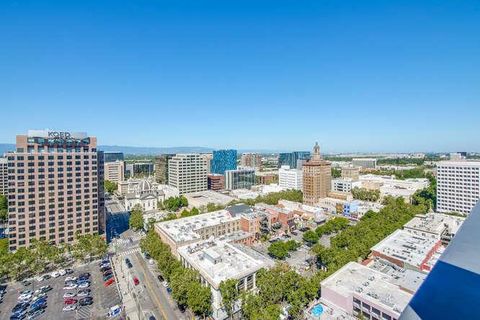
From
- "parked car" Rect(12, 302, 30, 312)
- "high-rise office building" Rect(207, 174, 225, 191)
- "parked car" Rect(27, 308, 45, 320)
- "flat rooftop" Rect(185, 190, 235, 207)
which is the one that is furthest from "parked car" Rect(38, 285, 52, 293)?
"high-rise office building" Rect(207, 174, 225, 191)

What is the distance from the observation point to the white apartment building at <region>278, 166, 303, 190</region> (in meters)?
94.8

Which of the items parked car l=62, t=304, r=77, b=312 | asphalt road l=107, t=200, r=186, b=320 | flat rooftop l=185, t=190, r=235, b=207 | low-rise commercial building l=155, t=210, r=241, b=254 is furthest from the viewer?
flat rooftop l=185, t=190, r=235, b=207

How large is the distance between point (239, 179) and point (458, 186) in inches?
2547

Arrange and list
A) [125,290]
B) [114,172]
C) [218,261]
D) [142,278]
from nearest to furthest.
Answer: [218,261] → [125,290] → [142,278] → [114,172]

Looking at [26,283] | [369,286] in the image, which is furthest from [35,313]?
[369,286]

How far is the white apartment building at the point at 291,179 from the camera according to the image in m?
94.8

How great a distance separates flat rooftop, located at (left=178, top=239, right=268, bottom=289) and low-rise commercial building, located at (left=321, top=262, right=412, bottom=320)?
8294 mm

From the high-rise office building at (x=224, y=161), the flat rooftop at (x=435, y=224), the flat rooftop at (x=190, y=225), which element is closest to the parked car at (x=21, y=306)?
the flat rooftop at (x=190, y=225)

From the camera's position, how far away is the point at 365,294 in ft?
83.6

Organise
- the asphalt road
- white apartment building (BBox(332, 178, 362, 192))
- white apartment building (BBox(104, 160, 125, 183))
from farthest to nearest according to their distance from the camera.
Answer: white apartment building (BBox(104, 160, 125, 183))
white apartment building (BBox(332, 178, 362, 192))
the asphalt road

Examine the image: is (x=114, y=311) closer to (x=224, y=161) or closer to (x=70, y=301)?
(x=70, y=301)

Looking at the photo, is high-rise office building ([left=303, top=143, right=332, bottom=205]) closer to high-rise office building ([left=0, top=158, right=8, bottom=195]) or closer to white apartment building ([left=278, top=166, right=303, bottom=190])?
white apartment building ([left=278, top=166, right=303, bottom=190])

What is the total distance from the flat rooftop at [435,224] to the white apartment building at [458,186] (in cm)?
1904

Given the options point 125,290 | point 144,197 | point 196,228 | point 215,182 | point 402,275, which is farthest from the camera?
point 215,182
